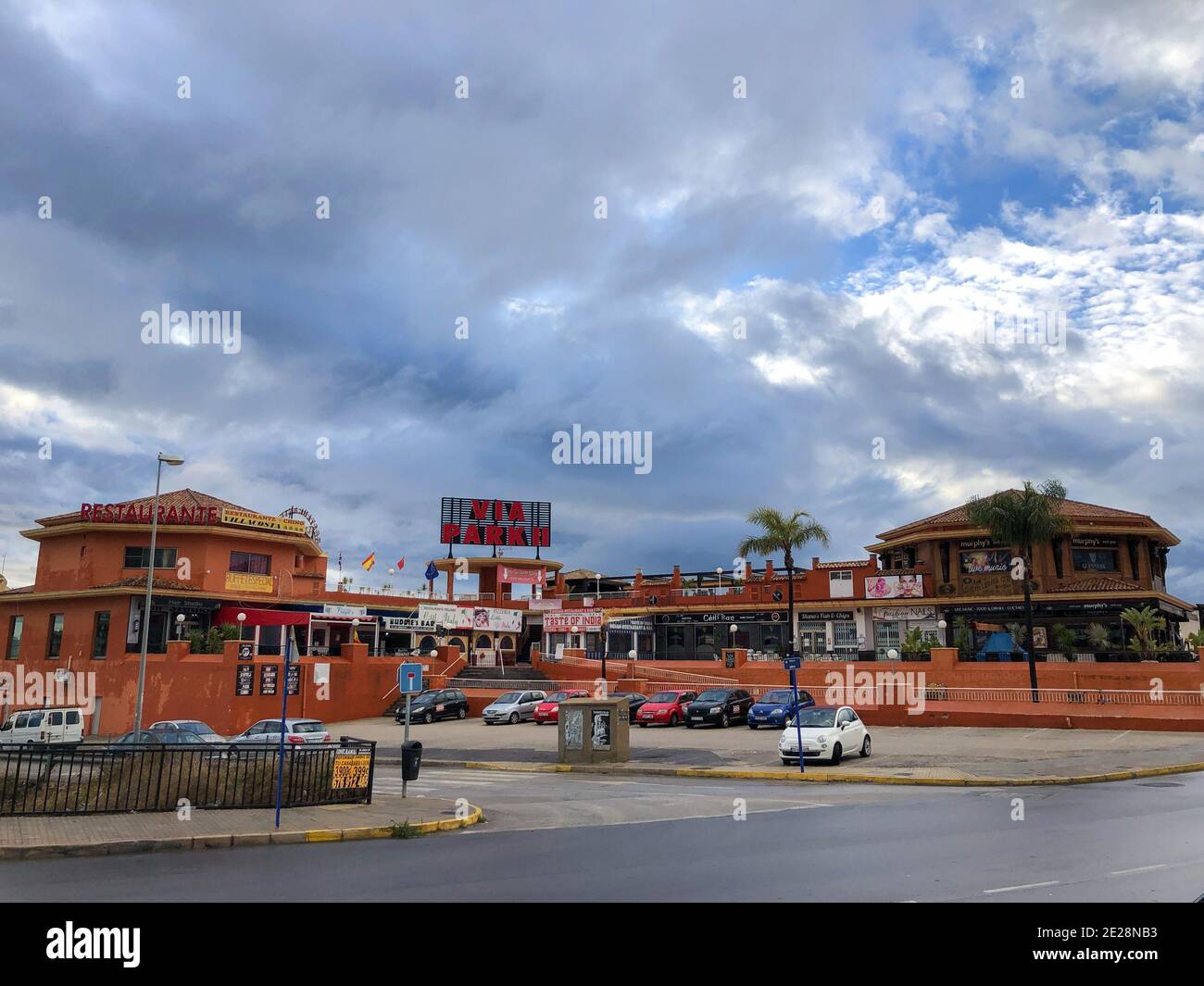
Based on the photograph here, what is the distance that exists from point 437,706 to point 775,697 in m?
15.6

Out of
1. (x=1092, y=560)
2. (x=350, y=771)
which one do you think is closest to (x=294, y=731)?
(x=350, y=771)

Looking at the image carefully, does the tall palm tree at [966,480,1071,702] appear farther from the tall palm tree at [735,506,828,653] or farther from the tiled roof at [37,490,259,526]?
the tiled roof at [37,490,259,526]

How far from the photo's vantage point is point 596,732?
2627 cm

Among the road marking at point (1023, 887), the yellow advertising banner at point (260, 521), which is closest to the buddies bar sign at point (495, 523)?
the yellow advertising banner at point (260, 521)

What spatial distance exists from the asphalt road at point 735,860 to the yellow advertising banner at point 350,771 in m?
2.50

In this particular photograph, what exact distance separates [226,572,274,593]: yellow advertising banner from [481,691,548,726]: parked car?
573 inches

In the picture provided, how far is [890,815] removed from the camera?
1442cm

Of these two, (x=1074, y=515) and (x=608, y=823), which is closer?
(x=608, y=823)

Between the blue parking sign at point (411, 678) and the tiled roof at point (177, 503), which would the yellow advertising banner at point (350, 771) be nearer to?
the blue parking sign at point (411, 678)

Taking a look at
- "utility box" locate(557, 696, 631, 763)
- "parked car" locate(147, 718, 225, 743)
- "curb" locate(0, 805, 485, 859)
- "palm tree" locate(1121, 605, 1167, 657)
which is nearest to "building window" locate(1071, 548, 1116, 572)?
"palm tree" locate(1121, 605, 1167, 657)

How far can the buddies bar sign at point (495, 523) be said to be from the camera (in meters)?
67.0

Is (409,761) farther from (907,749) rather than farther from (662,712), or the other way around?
(662,712)
